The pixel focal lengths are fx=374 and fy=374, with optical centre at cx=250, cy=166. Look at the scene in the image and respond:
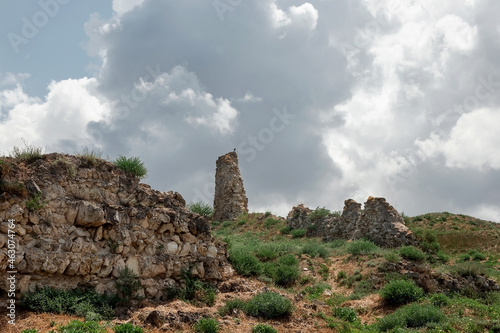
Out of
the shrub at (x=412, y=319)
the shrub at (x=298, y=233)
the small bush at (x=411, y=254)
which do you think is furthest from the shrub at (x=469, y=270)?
the shrub at (x=298, y=233)

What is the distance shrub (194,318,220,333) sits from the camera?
8.10 meters

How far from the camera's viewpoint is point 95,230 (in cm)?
959

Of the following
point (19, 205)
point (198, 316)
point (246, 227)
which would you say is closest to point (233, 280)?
point (198, 316)

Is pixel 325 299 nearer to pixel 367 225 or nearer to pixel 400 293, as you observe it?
pixel 400 293

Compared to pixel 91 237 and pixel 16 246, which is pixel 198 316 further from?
pixel 16 246

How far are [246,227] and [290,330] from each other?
16.8 meters

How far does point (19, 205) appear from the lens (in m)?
8.41

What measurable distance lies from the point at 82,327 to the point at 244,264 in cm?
623

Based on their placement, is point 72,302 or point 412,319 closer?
point 72,302

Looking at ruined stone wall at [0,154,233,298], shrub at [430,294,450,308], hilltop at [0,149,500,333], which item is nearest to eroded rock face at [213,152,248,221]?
hilltop at [0,149,500,333]

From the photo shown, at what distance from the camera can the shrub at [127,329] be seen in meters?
7.46

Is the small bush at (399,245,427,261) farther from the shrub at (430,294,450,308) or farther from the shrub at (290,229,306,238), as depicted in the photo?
the shrub at (290,229,306,238)

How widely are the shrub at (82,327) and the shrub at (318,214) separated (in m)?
17.8

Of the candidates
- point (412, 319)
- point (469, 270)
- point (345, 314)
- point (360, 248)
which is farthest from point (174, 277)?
point (469, 270)
